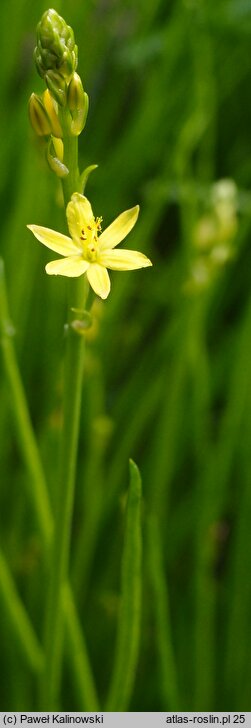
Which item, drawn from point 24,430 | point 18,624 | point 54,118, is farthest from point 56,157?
point 18,624

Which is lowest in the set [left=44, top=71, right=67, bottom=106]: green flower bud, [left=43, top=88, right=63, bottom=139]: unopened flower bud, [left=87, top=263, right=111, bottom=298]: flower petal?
[left=87, top=263, right=111, bottom=298]: flower petal

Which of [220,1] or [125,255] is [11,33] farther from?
[125,255]

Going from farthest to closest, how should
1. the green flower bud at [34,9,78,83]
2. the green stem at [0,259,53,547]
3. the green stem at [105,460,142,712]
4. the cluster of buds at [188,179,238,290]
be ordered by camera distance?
the cluster of buds at [188,179,238,290], the green stem at [0,259,53,547], the green stem at [105,460,142,712], the green flower bud at [34,9,78,83]

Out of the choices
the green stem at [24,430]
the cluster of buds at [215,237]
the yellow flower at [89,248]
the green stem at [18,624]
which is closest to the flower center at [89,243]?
the yellow flower at [89,248]

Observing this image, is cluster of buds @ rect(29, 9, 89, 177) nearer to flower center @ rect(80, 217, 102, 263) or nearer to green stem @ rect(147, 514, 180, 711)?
flower center @ rect(80, 217, 102, 263)

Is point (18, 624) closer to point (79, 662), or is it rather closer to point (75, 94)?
point (79, 662)

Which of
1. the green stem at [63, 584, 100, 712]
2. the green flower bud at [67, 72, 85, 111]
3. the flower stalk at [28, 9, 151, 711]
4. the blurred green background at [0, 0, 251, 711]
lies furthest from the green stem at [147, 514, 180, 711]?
the green flower bud at [67, 72, 85, 111]

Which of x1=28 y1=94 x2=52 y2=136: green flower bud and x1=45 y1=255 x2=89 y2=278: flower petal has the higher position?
x1=28 y1=94 x2=52 y2=136: green flower bud
